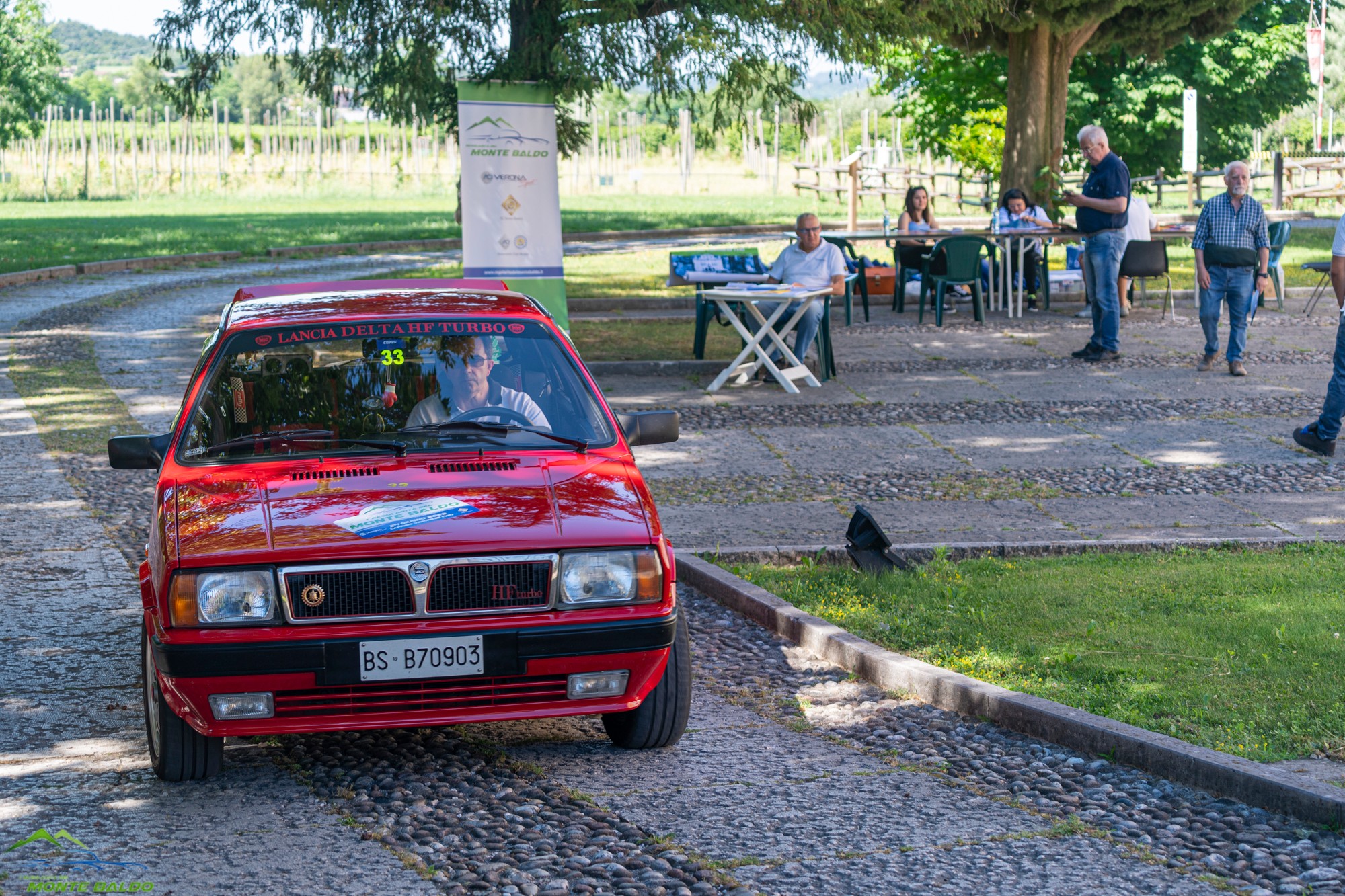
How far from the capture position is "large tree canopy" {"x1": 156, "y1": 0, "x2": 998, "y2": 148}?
47.7 ft

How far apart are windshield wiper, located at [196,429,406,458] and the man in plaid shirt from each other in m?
9.35

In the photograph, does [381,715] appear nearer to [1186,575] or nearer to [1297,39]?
[1186,575]

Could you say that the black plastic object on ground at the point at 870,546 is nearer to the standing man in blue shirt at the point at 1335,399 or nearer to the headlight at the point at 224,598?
the headlight at the point at 224,598

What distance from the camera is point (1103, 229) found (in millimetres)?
14664

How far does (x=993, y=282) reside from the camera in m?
18.5

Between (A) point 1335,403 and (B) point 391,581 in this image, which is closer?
(B) point 391,581

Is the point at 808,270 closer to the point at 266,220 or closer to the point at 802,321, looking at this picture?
the point at 802,321

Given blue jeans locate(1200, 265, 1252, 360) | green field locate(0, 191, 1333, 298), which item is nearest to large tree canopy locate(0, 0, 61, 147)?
green field locate(0, 191, 1333, 298)

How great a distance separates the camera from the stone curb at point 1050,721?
436 centimetres

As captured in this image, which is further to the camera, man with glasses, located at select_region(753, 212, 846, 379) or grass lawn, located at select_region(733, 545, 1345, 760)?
man with glasses, located at select_region(753, 212, 846, 379)

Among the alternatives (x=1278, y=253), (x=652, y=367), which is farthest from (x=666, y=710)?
(x=1278, y=253)

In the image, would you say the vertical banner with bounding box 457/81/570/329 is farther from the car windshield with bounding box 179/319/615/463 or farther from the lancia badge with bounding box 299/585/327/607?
the lancia badge with bounding box 299/585/327/607

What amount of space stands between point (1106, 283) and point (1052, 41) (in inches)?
474

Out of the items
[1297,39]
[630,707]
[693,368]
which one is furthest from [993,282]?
[1297,39]
